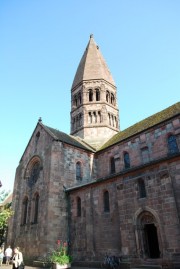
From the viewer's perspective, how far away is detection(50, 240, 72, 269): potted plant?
1587 cm

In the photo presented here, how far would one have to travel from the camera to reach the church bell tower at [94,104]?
103ft

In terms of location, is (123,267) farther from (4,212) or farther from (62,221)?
(4,212)

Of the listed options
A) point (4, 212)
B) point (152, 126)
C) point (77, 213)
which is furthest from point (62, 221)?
point (152, 126)

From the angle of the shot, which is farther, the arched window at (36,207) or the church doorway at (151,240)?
the arched window at (36,207)

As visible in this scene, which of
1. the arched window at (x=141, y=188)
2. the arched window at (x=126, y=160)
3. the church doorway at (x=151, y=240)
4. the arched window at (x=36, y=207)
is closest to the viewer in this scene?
the church doorway at (x=151, y=240)

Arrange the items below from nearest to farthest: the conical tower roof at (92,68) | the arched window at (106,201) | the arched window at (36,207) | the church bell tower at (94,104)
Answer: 1. the arched window at (106,201)
2. the arched window at (36,207)
3. the church bell tower at (94,104)
4. the conical tower roof at (92,68)

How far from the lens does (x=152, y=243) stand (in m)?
15.3

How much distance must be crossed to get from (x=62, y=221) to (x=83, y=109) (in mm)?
17324

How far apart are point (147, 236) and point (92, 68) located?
28475 mm

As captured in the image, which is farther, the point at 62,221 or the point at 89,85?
the point at 89,85

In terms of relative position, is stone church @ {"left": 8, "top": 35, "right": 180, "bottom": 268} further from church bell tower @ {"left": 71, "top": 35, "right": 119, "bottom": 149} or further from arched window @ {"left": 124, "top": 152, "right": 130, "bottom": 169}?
church bell tower @ {"left": 71, "top": 35, "right": 119, "bottom": 149}

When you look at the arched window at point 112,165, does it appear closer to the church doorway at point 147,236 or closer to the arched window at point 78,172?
the arched window at point 78,172

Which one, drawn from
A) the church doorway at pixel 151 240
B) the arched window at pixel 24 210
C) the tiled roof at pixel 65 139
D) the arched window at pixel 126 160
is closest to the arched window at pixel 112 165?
the arched window at pixel 126 160

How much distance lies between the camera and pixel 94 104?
3331 centimetres
